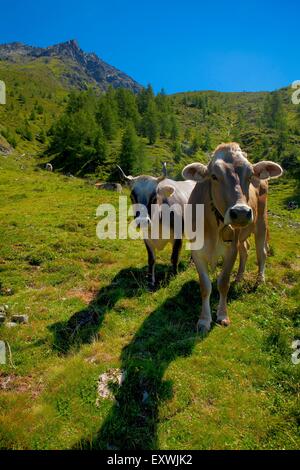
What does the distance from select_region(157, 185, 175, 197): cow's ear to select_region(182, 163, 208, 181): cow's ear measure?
9.15ft

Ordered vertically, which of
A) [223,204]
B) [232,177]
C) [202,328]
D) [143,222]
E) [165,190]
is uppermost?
[232,177]

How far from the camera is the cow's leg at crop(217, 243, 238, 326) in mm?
6961

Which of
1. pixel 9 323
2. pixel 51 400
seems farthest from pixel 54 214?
pixel 51 400

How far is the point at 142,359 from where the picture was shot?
5.95 m

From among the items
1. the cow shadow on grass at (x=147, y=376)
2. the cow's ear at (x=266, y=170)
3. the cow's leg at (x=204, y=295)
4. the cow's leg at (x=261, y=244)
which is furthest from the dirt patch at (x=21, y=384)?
the cow's leg at (x=261, y=244)

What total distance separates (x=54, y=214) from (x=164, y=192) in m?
9.89

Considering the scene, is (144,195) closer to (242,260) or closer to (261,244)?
(242,260)

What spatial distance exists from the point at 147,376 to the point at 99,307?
9.57 ft

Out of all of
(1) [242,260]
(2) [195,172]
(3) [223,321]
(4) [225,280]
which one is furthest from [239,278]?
(2) [195,172]

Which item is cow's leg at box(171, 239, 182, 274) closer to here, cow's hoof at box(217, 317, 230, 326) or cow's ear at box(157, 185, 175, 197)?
cow's ear at box(157, 185, 175, 197)

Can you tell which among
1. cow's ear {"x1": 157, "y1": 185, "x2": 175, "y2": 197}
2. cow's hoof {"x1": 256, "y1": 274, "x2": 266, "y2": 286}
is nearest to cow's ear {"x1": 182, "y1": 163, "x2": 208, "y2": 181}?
cow's ear {"x1": 157, "y1": 185, "x2": 175, "y2": 197}
